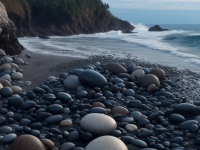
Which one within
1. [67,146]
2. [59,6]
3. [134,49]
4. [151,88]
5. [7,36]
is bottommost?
[67,146]

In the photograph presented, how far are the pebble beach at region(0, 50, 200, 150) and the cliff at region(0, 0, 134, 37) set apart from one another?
1603 centimetres

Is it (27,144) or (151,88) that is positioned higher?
(151,88)

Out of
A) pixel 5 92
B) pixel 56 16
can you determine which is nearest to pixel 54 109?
pixel 5 92

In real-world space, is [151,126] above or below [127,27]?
below

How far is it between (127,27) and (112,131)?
173ft

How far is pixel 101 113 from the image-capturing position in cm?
364

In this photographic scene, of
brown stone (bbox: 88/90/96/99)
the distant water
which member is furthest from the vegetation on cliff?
brown stone (bbox: 88/90/96/99)

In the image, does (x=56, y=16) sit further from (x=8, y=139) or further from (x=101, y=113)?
(x=8, y=139)

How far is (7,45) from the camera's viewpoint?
8750 mm

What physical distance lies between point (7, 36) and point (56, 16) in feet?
72.4

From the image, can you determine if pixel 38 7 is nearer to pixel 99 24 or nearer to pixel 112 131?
pixel 99 24

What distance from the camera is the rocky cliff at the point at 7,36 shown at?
27.5ft

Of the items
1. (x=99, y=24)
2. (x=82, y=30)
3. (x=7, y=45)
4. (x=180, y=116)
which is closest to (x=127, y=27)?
(x=99, y=24)

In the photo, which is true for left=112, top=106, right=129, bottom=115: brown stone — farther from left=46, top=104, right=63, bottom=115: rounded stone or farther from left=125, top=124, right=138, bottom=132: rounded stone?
left=46, top=104, right=63, bottom=115: rounded stone
